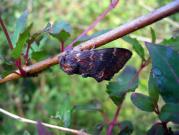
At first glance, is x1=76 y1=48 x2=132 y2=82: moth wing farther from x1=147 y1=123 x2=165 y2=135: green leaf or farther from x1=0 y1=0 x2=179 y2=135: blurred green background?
x1=0 y1=0 x2=179 y2=135: blurred green background

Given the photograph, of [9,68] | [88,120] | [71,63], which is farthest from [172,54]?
[88,120]

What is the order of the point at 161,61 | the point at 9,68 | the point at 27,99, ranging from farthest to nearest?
1. the point at 27,99
2. the point at 9,68
3. the point at 161,61

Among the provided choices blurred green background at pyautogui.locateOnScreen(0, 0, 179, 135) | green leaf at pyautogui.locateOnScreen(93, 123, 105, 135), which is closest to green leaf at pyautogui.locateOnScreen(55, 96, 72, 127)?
green leaf at pyautogui.locateOnScreen(93, 123, 105, 135)

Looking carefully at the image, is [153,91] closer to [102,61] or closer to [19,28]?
[102,61]

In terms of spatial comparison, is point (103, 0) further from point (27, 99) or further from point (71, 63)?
point (71, 63)

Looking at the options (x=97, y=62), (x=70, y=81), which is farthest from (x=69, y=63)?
(x=70, y=81)

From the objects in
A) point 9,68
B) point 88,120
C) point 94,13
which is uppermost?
point 9,68

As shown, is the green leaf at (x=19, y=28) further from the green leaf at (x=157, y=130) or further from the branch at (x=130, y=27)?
the green leaf at (x=157, y=130)

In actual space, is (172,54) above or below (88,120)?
above
